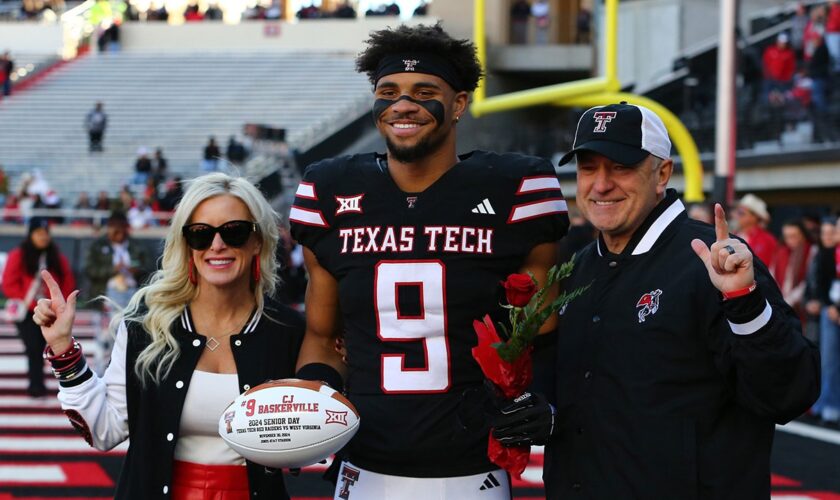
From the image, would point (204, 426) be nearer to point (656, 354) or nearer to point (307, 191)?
point (307, 191)

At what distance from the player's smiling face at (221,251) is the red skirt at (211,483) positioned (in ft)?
1.91

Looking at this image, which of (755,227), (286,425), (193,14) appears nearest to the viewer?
(286,425)

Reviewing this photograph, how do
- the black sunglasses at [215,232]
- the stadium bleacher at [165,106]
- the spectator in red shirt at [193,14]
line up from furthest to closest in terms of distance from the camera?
1. the spectator in red shirt at [193,14]
2. the stadium bleacher at [165,106]
3. the black sunglasses at [215,232]

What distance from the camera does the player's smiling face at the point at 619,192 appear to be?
3.20 metres

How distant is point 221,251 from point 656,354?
4.74 ft

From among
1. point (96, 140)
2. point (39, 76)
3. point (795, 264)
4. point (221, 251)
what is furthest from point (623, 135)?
point (39, 76)

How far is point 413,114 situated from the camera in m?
3.59

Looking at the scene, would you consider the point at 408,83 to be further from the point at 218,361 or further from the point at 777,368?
the point at 777,368

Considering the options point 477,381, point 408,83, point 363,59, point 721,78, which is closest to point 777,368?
point 477,381

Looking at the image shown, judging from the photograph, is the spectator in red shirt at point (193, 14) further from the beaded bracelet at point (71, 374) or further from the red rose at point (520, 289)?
the red rose at point (520, 289)

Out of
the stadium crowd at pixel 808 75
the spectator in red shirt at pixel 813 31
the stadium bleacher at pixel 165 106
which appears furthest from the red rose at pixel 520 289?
the stadium bleacher at pixel 165 106

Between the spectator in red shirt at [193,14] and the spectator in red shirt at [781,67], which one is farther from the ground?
the spectator in red shirt at [193,14]

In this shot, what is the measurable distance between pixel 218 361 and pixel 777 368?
176cm

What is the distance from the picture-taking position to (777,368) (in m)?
2.81
